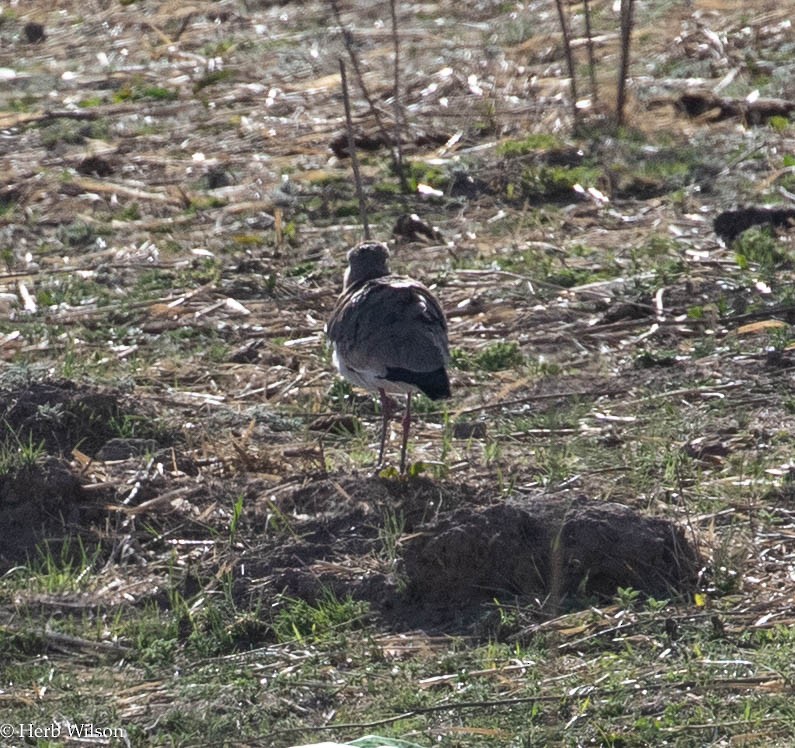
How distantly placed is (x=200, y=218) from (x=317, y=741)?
7248mm

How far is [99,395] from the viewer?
800cm

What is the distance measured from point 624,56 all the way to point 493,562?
751 centimetres

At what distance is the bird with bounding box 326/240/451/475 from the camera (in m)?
7.09

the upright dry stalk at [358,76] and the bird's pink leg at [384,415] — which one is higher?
the upright dry stalk at [358,76]

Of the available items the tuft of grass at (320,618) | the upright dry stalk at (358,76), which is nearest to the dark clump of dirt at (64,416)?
the tuft of grass at (320,618)

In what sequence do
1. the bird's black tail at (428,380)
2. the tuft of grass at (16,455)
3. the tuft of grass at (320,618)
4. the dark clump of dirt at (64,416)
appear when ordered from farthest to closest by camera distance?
the dark clump of dirt at (64,416) → the tuft of grass at (16,455) → the bird's black tail at (428,380) → the tuft of grass at (320,618)

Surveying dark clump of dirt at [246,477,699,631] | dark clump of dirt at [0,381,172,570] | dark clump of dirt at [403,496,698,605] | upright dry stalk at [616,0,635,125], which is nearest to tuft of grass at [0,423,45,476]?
dark clump of dirt at [0,381,172,570]

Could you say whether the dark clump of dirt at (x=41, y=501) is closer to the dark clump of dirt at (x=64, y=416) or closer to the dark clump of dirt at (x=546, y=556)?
the dark clump of dirt at (x=64, y=416)

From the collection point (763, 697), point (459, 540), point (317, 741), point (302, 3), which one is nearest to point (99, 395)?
point (459, 540)

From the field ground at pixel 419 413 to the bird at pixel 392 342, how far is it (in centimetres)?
40

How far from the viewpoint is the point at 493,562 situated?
6176mm

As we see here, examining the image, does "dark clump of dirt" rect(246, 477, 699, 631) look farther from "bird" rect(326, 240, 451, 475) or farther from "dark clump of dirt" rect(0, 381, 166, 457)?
"dark clump of dirt" rect(0, 381, 166, 457)

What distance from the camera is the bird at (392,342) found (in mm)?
7094

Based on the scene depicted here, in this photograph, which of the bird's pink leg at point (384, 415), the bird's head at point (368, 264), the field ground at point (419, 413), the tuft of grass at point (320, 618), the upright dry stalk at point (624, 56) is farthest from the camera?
the upright dry stalk at point (624, 56)
